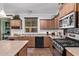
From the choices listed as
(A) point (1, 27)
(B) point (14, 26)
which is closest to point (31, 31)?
(B) point (14, 26)

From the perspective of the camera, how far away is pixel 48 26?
33.3 ft

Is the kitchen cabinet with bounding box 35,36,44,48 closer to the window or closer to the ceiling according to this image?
the ceiling

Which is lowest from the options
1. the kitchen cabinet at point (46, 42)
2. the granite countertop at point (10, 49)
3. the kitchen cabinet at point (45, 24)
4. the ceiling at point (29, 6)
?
the kitchen cabinet at point (46, 42)

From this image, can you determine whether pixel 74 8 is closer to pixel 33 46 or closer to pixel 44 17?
pixel 33 46

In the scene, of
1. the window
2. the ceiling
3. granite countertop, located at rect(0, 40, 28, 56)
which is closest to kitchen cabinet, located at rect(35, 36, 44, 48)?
the ceiling

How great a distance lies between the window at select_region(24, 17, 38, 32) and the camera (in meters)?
10.3

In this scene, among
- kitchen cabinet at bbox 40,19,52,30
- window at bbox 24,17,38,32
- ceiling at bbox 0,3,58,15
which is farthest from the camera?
window at bbox 24,17,38,32

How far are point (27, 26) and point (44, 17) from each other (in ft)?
3.83

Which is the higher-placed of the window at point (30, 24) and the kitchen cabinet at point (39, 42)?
the window at point (30, 24)

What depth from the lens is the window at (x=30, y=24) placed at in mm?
10273

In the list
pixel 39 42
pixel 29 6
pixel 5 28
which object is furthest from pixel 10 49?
pixel 5 28

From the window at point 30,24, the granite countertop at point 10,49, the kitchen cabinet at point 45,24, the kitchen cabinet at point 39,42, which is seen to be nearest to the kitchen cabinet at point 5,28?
the kitchen cabinet at point 39,42

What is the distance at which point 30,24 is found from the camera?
10.5 meters

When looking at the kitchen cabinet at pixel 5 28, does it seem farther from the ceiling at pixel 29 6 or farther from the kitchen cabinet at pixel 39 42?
the kitchen cabinet at pixel 39 42
